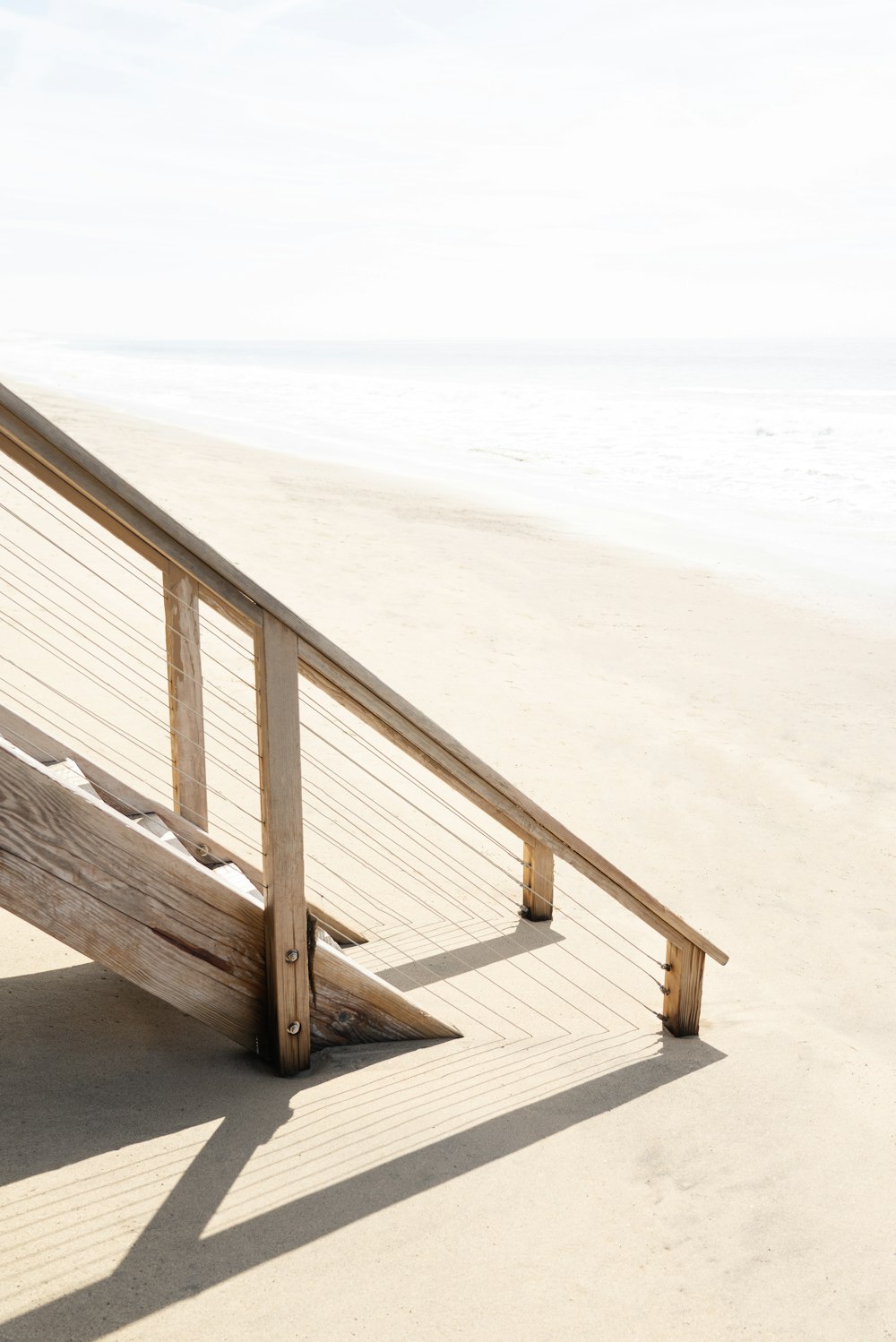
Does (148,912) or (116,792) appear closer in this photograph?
(148,912)

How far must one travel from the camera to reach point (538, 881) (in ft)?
14.9

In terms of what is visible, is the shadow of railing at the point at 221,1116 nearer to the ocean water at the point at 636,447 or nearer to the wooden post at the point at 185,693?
the wooden post at the point at 185,693

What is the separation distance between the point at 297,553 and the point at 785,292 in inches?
8107

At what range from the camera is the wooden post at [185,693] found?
12.3 ft

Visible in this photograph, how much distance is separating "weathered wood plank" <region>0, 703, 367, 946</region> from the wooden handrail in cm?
69

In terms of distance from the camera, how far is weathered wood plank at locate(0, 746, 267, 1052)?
260cm

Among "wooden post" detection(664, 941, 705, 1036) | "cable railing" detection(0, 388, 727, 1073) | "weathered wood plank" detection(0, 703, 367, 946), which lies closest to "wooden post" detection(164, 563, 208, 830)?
"cable railing" detection(0, 388, 727, 1073)

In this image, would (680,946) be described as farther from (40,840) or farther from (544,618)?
(544,618)

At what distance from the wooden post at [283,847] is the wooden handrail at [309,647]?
7cm

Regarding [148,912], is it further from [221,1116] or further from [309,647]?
[309,647]

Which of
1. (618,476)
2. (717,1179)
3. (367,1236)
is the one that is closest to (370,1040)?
(367,1236)

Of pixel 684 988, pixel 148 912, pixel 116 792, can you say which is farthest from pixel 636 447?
pixel 148 912

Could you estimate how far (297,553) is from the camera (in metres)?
10.7

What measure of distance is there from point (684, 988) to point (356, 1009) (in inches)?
43.6
